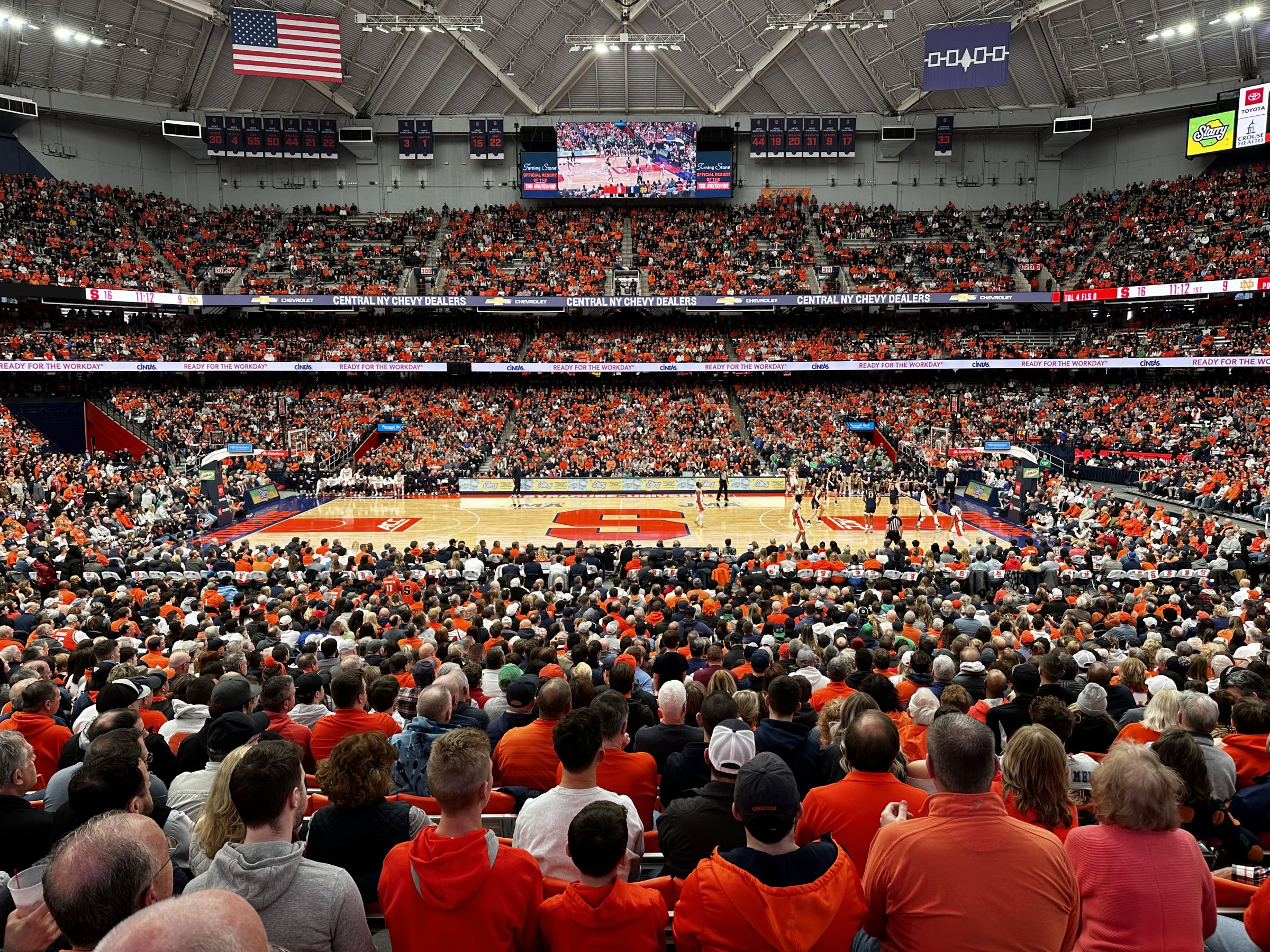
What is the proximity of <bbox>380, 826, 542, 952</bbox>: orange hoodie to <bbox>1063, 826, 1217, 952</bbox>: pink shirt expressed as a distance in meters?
2.28

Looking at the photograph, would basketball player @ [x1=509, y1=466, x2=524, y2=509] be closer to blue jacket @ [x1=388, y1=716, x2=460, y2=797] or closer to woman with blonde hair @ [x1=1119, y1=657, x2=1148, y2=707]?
woman with blonde hair @ [x1=1119, y1=657, x2=1148, y2=707]

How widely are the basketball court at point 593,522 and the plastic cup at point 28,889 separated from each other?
23099mm

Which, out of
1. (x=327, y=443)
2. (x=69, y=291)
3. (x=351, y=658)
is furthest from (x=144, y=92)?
(x=351, y=658)

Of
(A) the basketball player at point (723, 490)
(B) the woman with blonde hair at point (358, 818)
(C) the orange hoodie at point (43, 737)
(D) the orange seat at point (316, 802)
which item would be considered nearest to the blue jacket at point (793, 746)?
(B) the woman with blonde hair at point (358, 818)

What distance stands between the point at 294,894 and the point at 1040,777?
11.3ft

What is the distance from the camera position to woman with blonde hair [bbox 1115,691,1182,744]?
574 centimetres

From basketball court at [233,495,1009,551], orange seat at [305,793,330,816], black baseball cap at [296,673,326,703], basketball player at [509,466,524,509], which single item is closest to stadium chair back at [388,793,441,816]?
orange seat at [305,793,330,816]

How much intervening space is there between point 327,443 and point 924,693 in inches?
1603

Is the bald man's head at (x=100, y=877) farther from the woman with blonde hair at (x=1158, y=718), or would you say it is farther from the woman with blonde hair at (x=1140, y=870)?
the woman with blonde hair at (x=1158, y=718)

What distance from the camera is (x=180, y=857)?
4.52 metres

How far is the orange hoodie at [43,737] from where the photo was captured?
6.37m

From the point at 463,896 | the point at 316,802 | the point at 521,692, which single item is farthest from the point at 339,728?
the point at 463,896

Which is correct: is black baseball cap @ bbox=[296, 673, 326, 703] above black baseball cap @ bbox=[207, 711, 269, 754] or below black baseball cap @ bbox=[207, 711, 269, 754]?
below

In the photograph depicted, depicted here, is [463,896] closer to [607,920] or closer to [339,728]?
[607,920]
